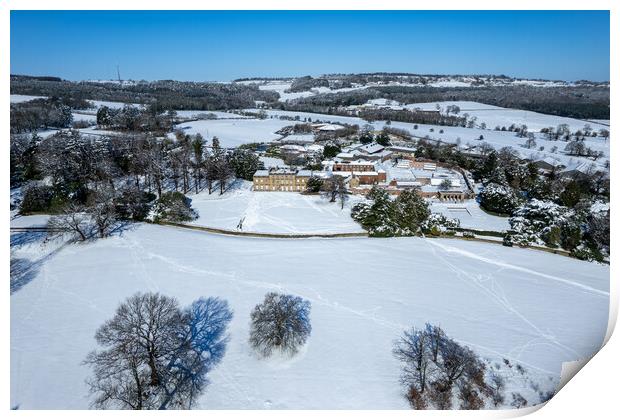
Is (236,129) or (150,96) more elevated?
(150,96)

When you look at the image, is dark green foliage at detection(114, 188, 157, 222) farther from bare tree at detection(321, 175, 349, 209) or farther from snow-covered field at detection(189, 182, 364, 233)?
bare tree at detection(321, 175, 349, 209)

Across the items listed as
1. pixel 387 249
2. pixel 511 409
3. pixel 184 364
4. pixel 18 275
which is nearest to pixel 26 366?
pixel 184 364

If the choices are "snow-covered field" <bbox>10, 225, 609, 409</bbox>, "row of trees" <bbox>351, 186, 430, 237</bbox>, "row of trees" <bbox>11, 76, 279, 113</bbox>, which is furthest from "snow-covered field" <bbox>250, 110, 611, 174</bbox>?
"snow-covered field" <bbox>10, 225, 609, 409</bbox>

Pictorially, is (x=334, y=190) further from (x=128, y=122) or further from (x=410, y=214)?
(x=128, y=122)

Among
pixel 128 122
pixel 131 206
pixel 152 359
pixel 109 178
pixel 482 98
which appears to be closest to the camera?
pixel 152 359

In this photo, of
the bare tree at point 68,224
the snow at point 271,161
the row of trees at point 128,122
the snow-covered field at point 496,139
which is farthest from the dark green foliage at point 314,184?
the row of trees at point 128,122

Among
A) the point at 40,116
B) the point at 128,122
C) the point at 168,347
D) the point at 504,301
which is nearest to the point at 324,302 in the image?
the point at 168,347

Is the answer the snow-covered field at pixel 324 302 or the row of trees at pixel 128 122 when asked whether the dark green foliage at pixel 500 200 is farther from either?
the row of trees at pixel 128 122

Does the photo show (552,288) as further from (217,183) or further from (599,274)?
(217,183)
